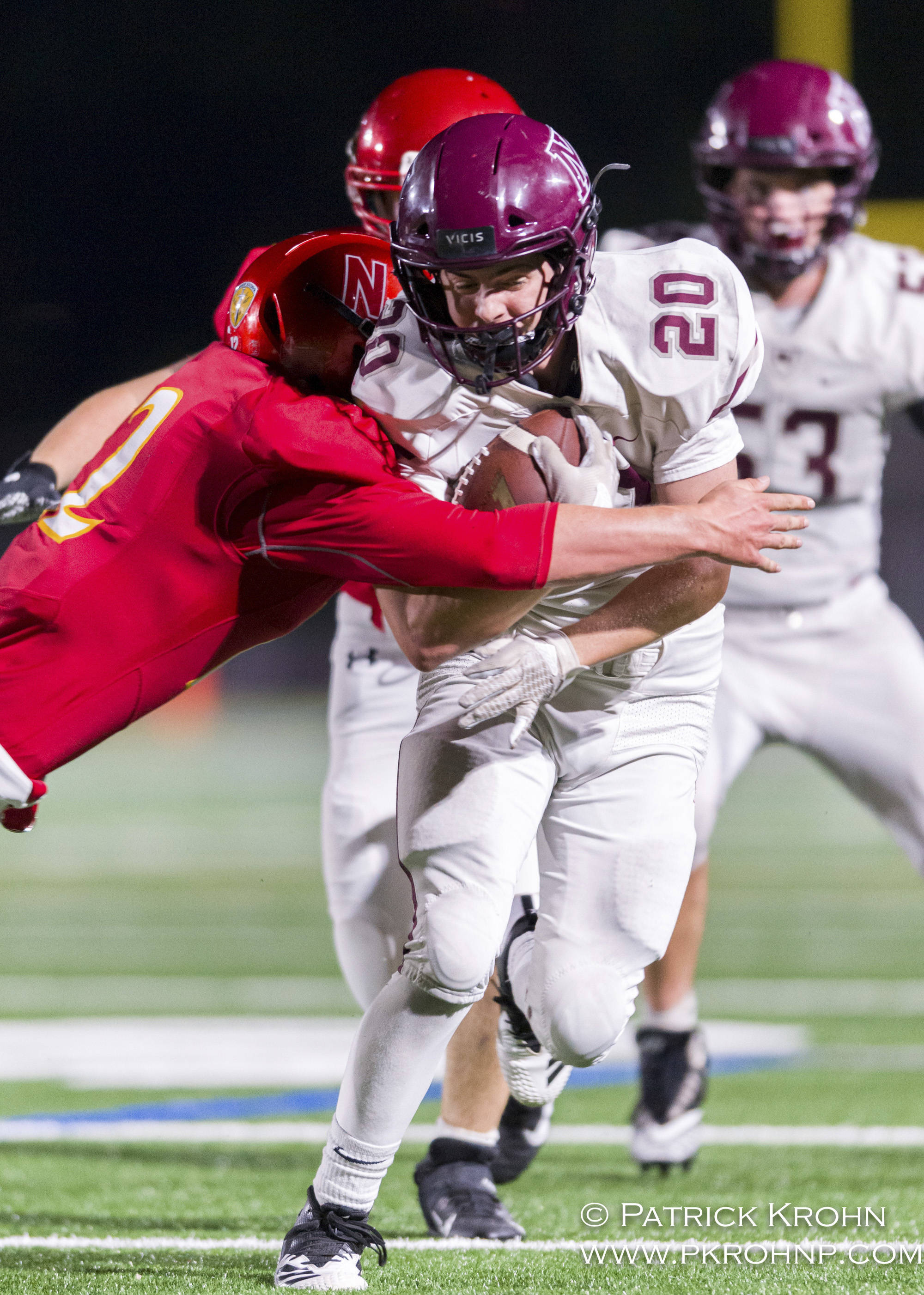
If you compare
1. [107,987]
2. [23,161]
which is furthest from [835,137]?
[23,161]

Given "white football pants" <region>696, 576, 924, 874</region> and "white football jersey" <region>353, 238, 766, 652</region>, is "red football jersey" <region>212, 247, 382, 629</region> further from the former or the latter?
"white football pants" <region>696, 576, 924, 874</region>

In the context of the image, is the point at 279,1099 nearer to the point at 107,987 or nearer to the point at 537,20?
the point at 107,987

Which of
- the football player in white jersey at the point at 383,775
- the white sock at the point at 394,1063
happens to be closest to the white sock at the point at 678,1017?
the football player in white jersey at the point at 383,775

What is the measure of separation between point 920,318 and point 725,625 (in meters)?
0.66

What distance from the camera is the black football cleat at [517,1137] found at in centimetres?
271

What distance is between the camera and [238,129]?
11.9m

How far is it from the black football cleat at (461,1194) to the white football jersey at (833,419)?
1.23 meters

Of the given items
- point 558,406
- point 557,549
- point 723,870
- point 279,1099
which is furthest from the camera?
point 723,870

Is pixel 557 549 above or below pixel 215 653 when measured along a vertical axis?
above

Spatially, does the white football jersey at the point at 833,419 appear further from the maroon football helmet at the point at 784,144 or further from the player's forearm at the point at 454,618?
the player's forearm at the point at 454,618

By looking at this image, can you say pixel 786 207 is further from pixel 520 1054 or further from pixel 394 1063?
pixel 394 1063

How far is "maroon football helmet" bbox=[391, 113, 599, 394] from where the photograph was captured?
2.01 meters

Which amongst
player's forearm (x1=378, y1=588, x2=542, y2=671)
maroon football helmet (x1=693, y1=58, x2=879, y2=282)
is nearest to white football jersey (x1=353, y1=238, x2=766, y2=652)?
player's forearm (x1=378, y1=588, x2=542, y2=671)

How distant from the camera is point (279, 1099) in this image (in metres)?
3.60
